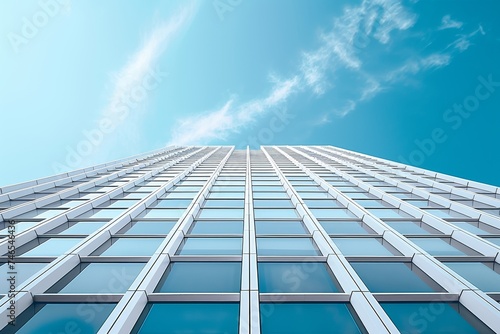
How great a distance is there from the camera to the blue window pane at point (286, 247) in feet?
29.9

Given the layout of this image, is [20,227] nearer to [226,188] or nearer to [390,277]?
[226,188]

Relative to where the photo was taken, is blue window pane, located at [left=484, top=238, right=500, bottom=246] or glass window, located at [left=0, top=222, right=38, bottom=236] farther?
glass window, located at [left=0, top=222, right=38, bottom=236]

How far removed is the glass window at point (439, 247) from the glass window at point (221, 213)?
278 inches

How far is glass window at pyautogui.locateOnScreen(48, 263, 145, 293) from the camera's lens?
7.05 meters

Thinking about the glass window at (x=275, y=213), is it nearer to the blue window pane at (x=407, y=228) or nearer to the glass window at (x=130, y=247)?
the blue window pane at (x=407, y=228)

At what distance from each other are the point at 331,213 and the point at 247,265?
22.5ft

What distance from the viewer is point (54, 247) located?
933 cm

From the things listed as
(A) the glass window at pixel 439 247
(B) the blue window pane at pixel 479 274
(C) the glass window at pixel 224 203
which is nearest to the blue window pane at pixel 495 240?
(A) the glass window at pixel 439 247

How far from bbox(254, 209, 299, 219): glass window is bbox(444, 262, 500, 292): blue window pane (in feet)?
20.4

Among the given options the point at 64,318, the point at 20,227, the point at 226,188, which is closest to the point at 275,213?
the point at 226,188

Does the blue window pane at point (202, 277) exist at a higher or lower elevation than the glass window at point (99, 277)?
lower

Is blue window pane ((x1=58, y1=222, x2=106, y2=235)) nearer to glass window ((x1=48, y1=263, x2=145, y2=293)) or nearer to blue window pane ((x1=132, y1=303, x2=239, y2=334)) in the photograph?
glass window ((x1=48, y1=263, x2=145, y2=293))

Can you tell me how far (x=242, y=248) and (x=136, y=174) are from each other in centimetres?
1650

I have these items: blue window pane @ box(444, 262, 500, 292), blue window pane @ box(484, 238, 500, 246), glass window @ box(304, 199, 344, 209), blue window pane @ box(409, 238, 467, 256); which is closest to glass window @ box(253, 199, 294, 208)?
glass window @ box(304, 199, 344, 209)
